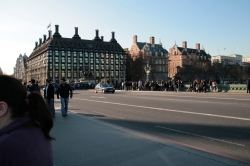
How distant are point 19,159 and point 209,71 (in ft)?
298

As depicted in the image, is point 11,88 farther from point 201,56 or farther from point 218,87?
point 201,56

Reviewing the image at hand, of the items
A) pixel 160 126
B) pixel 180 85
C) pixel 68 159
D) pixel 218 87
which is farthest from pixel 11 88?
pixel 180 85

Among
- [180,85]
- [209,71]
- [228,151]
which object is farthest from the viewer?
[209,71]

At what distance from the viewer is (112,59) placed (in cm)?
11550

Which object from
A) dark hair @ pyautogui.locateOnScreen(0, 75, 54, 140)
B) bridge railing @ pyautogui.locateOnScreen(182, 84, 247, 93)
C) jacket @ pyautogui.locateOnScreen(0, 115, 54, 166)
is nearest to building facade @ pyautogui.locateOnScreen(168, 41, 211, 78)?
bridge railing @ pyautogui.locateOnScreen(182, 84, 247, 93)

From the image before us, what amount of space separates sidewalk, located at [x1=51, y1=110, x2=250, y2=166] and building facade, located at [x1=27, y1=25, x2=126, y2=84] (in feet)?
293

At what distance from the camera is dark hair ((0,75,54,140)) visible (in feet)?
5.48

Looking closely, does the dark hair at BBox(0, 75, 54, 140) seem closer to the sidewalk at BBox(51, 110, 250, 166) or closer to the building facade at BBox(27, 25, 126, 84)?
the sidewalk at BBox(51, 110, 250, 166)

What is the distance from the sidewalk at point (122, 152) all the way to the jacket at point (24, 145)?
3312mm

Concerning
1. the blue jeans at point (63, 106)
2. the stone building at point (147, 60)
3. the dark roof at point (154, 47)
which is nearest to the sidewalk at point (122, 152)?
the blue jeans at point (63, 106)

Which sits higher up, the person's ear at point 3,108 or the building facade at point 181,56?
the building facade at point 181,56

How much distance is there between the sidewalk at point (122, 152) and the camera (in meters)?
4.83

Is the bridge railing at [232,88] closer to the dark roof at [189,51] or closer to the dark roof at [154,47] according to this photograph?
the dark roof at [154,47]

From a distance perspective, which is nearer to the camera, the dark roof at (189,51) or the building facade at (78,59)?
the building facade at (78,59)
